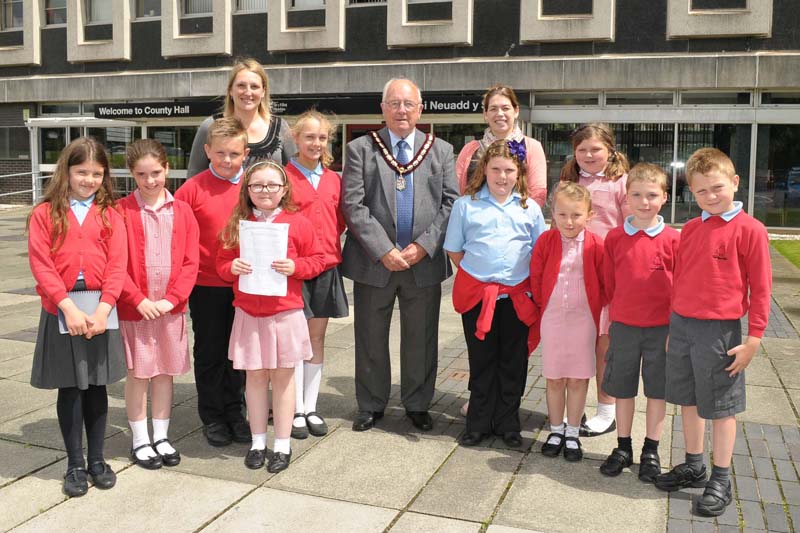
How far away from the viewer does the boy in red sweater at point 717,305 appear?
372 cm

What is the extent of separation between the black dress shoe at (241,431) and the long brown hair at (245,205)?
1.18 meters

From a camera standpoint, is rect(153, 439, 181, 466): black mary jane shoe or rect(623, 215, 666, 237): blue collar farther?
rect(153, 439, 181, 466): black mary jane shoe

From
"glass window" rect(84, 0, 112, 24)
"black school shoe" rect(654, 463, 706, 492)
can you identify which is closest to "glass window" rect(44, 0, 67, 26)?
"glass window" rect(84, 0, 112, 24)

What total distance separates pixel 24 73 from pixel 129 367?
24.2 meters

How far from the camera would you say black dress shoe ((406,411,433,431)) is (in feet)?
16.5

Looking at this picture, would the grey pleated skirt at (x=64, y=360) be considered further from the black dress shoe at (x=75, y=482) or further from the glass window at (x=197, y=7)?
the glass window at (x=197, y=7)

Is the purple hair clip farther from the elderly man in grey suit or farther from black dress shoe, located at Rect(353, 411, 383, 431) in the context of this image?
black dress shoe, located at Rect(353, 411, 383, 431)

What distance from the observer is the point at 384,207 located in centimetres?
493

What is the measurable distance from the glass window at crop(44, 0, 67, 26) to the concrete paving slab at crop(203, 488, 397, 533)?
24.3m

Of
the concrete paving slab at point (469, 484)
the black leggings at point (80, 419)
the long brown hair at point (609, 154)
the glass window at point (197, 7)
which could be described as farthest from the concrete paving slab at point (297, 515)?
the glass window at point (197, 7)

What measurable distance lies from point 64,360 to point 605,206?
3116 millimetres

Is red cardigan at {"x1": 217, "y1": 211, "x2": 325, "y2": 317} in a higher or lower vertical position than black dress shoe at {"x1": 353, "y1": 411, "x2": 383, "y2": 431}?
higher

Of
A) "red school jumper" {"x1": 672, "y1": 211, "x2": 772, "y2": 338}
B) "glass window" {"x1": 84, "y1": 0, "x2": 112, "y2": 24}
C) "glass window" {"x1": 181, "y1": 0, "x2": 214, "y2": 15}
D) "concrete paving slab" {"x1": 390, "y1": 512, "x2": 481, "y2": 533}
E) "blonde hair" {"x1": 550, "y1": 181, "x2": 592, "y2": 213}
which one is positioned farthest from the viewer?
"glass window" {"x1": 84, "y1": 0, "x2": 112, "y2": 24}

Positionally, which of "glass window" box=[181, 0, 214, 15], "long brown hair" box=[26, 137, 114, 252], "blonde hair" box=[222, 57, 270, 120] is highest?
"glass window" box=[181, 0, 214, 15]
